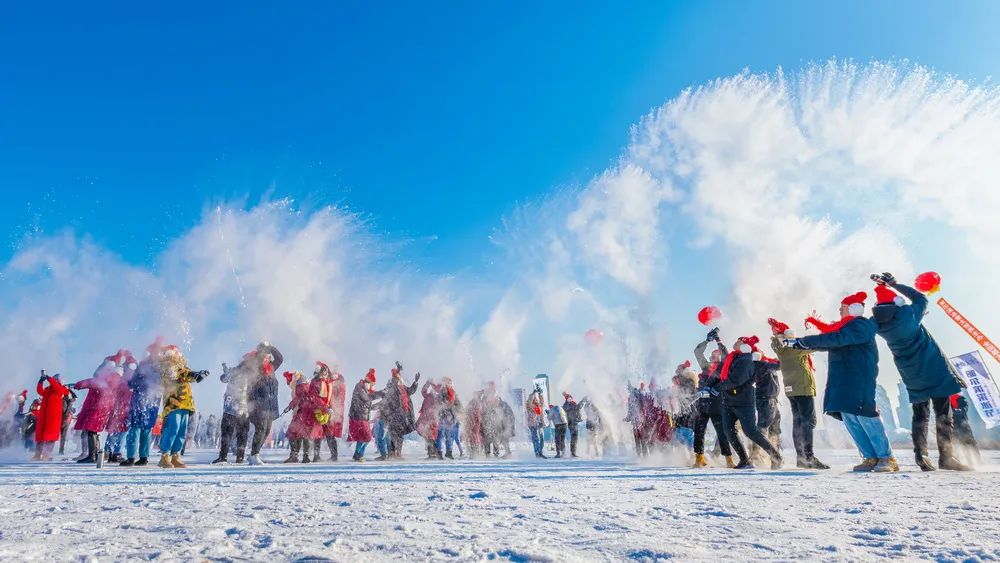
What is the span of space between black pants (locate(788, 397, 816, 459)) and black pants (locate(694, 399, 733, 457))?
0.91 metres

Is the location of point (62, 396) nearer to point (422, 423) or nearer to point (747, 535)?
point (422, 423)

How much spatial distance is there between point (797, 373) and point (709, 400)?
137 cm

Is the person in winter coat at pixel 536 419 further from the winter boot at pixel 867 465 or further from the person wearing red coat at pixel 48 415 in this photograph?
the person wearing red coat at pixel 48 415

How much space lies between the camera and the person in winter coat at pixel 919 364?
6.48m

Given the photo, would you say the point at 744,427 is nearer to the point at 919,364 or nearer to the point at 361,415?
the point at 919,364

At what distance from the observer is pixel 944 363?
21.5 ft

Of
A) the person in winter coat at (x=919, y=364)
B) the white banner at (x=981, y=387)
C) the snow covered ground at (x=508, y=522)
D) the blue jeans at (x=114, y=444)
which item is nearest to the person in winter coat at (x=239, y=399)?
the blue jeans at (x=114, y=444)

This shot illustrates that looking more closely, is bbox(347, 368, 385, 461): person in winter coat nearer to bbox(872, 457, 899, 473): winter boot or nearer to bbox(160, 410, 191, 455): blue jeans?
bbox(160, 410, 191, 455): blue jeans

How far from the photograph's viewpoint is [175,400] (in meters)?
8.44

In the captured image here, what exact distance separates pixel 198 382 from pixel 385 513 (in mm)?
6758

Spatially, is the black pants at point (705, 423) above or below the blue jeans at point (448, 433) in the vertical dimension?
above

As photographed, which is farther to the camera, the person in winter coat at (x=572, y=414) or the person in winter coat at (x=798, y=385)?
the person in winter coat at (x=572, y=414)

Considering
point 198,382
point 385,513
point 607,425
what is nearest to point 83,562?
point 385,513

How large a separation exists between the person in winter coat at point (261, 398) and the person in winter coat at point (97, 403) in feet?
11.0
